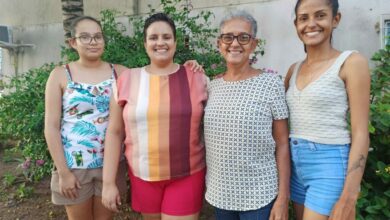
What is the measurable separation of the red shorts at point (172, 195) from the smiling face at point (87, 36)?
34.5 inches

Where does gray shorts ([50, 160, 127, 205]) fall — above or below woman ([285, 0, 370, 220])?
below

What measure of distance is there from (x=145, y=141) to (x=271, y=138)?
749mm

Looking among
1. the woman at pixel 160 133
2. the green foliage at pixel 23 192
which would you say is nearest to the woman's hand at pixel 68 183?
the woman at pixel 160 133

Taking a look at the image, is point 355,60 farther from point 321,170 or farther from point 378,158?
point 378,158

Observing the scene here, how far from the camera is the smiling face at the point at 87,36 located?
2572 mm

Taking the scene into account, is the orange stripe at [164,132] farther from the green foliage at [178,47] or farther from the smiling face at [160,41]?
the green foliage at [178,47]

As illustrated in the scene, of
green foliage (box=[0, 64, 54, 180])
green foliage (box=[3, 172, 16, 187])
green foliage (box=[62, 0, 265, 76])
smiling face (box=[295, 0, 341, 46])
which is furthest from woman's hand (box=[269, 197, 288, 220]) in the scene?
green foliage (box=[3, 172, 16, 187])

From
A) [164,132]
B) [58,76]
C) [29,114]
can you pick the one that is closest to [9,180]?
[29,114]

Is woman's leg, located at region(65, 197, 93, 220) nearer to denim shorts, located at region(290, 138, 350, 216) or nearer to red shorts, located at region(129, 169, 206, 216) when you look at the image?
red shorts, located at region(129, 169, 206, 216)

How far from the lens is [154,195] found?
2.45 m

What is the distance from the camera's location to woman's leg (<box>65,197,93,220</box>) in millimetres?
2631

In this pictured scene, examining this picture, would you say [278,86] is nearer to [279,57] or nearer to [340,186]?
[340,186]

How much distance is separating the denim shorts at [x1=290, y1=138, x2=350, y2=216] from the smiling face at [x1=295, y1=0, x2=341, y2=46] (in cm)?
56

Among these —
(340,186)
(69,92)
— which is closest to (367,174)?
(340,186)
